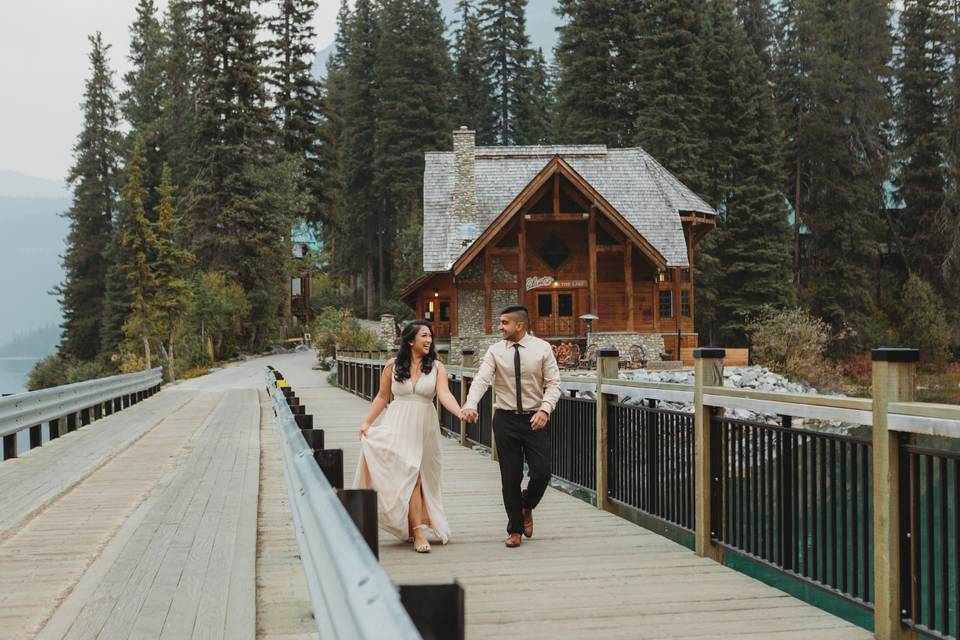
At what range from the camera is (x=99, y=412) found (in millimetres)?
19078

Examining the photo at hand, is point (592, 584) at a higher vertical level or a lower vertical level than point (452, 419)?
higher

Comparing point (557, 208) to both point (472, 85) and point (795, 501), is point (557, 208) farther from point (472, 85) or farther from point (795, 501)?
point (472, 85)

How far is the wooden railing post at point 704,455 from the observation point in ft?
21.2

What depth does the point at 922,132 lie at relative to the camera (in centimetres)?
5591

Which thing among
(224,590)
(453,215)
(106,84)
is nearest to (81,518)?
(224,590)

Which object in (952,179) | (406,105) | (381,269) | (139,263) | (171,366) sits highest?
(406,105)

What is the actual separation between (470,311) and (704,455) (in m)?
32.9

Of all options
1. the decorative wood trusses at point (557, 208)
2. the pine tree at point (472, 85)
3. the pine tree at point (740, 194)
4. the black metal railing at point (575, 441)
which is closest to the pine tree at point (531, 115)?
the pine tree at point (472, 85)

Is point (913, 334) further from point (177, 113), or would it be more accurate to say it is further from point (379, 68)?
point (177, 113)

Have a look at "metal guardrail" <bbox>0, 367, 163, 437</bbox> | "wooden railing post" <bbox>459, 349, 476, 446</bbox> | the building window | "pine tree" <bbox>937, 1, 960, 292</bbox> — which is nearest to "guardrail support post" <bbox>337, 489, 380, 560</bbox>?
"metal guardrail" <bbox>0, 367, 163, 437</bbox>

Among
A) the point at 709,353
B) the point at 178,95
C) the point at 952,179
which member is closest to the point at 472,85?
the point at 178,95

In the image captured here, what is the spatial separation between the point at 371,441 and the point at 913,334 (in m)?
48.2

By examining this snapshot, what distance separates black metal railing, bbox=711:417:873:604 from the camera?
4.89 meters

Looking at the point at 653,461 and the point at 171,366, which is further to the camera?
the point at 171,366
